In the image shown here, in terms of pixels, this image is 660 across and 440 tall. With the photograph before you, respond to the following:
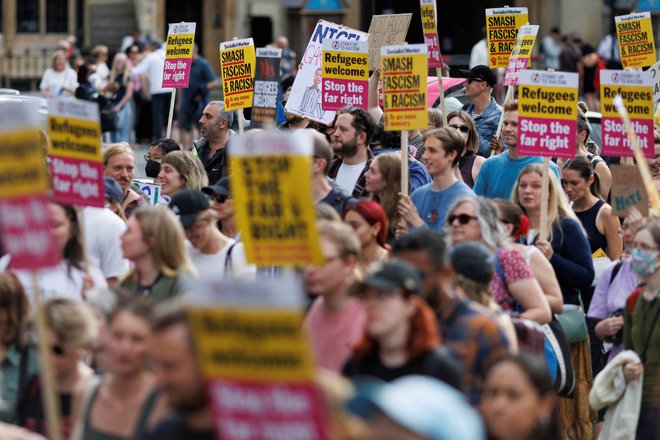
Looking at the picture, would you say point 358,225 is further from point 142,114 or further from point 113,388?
point 142,114

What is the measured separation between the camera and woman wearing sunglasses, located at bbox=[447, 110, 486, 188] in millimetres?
11992

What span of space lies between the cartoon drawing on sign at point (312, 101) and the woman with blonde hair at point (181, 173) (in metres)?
3.04

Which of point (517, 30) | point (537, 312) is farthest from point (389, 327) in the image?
point (517, 30)

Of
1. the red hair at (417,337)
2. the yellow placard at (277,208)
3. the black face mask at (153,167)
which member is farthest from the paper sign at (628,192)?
the black face mask at (153,167)

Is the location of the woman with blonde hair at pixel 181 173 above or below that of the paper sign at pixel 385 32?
below

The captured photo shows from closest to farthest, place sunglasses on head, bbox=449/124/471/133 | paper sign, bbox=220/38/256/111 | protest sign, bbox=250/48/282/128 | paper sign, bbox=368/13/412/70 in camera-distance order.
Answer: sunglasses on head, bbox=449/124/471/133 < paper sign, bbox=220/38/256/111 < protest sign, bbox=250/48/282/128 < paper sign, bbox=368/13/412/70

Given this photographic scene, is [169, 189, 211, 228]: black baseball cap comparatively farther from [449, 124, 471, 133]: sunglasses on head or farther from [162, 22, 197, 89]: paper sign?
[162, 22, 197, 89]: paper sign

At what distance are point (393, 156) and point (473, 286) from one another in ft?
10.0

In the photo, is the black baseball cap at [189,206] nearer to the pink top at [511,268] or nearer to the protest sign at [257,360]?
the pink top at [511,268]

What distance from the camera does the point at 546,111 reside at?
1037 centimetres

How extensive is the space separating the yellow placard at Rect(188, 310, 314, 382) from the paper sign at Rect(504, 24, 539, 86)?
9415 millimetres

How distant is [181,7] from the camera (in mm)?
36594

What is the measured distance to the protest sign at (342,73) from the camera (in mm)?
12812

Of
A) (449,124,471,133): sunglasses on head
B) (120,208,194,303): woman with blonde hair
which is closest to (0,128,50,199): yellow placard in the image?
(120,208,194,303): woman with blonde hair
